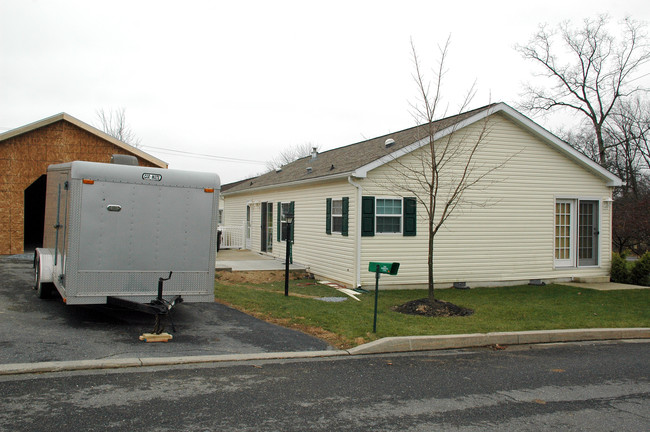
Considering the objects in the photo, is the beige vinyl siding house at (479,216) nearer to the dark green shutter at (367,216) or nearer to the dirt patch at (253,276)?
the dark green shutter at (367,216)

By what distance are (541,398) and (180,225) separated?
18.8ft

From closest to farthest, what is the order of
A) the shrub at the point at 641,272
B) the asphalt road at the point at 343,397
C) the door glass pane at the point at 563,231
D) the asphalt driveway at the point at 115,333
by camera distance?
1. the asphalt road at the point at 343,397
2. the asphalt driveway at the point at 115,333
3. the shrub at the point at 641,272
4. the door glass pane at the point at 563,231

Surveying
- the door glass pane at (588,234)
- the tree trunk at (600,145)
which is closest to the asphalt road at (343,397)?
the door glass pane at (588,234)

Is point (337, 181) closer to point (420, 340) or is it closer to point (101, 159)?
point (420, 340)

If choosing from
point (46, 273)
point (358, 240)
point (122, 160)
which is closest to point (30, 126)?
point (46, 273)

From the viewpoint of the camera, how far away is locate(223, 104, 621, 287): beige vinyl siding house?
46.0ft

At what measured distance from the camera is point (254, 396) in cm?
549

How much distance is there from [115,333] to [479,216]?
10787 millimetres

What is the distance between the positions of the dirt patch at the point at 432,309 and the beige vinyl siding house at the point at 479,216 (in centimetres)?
308

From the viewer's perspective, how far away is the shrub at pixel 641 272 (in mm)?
16125

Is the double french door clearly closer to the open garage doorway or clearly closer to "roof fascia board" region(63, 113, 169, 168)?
"roof fascia board" region(63, 113, 169, 168)

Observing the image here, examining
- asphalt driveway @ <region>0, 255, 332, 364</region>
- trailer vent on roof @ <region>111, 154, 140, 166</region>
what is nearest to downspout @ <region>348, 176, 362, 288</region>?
asphalt driveway @ <region>0, 255, 332, 364</region>

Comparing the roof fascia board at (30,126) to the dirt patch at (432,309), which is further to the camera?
the roof fascia board at (30,126)

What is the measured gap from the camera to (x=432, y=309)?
10477 millimetres
